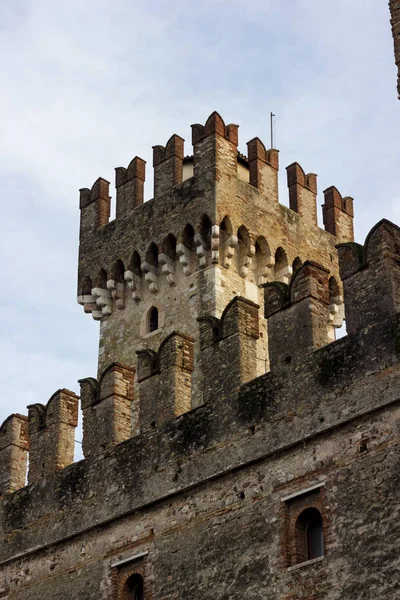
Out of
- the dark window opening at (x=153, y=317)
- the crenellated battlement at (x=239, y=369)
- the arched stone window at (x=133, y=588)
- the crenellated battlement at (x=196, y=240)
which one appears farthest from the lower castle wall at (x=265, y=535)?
the dark window opening at (x=153, y=317)

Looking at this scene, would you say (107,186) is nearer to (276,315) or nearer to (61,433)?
(61,433)

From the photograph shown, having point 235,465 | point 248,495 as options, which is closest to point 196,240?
point 235,465

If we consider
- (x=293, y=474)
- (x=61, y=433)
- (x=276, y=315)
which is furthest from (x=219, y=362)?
(x=61, y=433)

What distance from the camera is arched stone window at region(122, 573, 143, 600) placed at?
615 inches

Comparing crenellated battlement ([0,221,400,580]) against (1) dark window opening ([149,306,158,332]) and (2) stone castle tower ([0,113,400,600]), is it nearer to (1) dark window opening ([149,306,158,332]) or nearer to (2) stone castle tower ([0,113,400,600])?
(2) stone castle tower ([0,113,400,600])

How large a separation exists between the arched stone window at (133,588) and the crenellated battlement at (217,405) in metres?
0.81

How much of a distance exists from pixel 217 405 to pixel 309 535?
2198 millimetres

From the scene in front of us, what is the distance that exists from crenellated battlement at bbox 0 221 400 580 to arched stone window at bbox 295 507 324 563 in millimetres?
765

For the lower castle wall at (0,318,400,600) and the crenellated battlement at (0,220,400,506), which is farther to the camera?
the crenellated battlement at (0,220,400,506)

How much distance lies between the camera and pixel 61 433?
1788 cm

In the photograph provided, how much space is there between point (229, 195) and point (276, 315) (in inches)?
348

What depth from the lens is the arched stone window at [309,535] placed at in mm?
13758

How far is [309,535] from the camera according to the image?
45.6ft

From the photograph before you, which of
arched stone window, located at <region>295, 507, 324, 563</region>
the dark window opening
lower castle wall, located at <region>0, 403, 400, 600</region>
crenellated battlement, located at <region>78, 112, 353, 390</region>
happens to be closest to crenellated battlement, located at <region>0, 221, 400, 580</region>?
lower castle wall, located at <region>0, 403, 400, 600</region>
